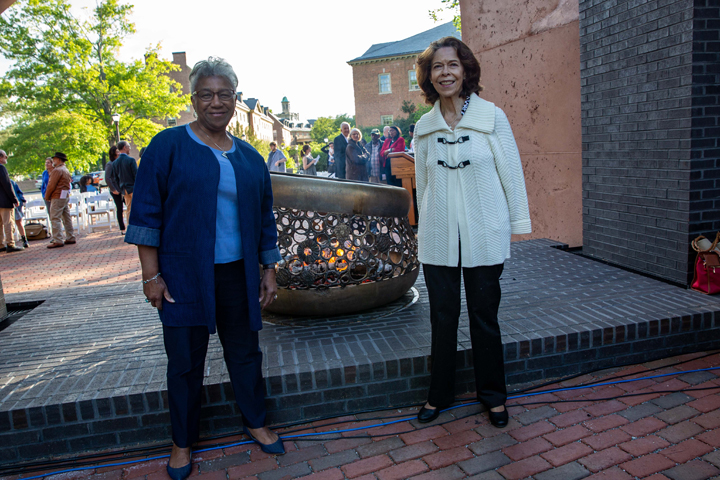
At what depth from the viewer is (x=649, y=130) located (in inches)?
173

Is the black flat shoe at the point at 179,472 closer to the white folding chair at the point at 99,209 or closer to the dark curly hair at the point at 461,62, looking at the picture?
the dark curly hair at the point at 461,62

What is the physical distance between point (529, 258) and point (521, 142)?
7.16 ft

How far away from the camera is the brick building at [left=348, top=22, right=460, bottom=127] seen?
5041 cm

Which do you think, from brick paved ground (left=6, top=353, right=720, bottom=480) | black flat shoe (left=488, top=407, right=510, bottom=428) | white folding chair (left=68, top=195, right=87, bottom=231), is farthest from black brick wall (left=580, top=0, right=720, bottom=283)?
white folding chair (left=68, top=195, right=87, bottom=231)

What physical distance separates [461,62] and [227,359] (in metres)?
1.91

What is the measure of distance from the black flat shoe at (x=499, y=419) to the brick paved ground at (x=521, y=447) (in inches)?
1.1

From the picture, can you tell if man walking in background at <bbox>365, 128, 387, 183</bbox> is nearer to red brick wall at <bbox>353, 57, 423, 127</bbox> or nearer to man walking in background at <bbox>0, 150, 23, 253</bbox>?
man walking in background at <bbox>0, 150, 23, 253</bbox>

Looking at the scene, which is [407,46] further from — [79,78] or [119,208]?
[119,208]

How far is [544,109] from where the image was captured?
643 centimetres

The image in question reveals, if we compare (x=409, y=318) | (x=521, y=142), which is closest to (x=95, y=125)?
(x=521, y=142)

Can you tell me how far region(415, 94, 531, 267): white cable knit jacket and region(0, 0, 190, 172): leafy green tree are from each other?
27.8 m

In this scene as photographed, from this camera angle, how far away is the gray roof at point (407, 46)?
1837 inches

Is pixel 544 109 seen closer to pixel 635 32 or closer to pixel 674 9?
pixel 635 32

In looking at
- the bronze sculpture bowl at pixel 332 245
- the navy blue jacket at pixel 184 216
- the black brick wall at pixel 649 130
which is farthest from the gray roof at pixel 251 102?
the navy blue jacket at pixel 184 216
